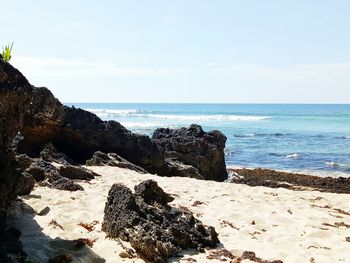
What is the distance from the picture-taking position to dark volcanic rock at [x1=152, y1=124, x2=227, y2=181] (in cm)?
1634

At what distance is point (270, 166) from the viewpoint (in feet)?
74.8

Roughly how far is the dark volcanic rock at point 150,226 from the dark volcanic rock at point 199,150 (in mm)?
9948

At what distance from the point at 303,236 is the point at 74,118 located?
25.9 feet

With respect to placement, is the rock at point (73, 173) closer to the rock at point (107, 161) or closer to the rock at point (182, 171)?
the rock at point (107, 161)

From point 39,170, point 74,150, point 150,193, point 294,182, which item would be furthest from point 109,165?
point 294,182

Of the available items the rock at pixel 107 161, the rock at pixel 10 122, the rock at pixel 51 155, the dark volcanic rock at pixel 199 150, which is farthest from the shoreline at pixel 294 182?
the rock at pixel 10 122

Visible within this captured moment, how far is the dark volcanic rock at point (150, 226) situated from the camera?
208 inches

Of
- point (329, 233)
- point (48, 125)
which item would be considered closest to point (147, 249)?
point (329, 233)

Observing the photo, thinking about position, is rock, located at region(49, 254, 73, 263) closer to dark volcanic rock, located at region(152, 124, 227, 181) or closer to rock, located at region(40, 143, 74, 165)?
rock, located at region(40, 143, 74, 165)

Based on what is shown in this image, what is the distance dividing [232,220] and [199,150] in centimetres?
932

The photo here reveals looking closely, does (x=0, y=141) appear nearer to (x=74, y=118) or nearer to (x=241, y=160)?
(x=74, y=118)

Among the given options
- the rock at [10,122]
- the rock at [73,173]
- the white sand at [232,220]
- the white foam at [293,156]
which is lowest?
the white foam at [293,156]

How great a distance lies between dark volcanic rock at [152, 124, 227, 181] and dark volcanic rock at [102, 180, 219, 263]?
9948 millimetres

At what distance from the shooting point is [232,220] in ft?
23.6
